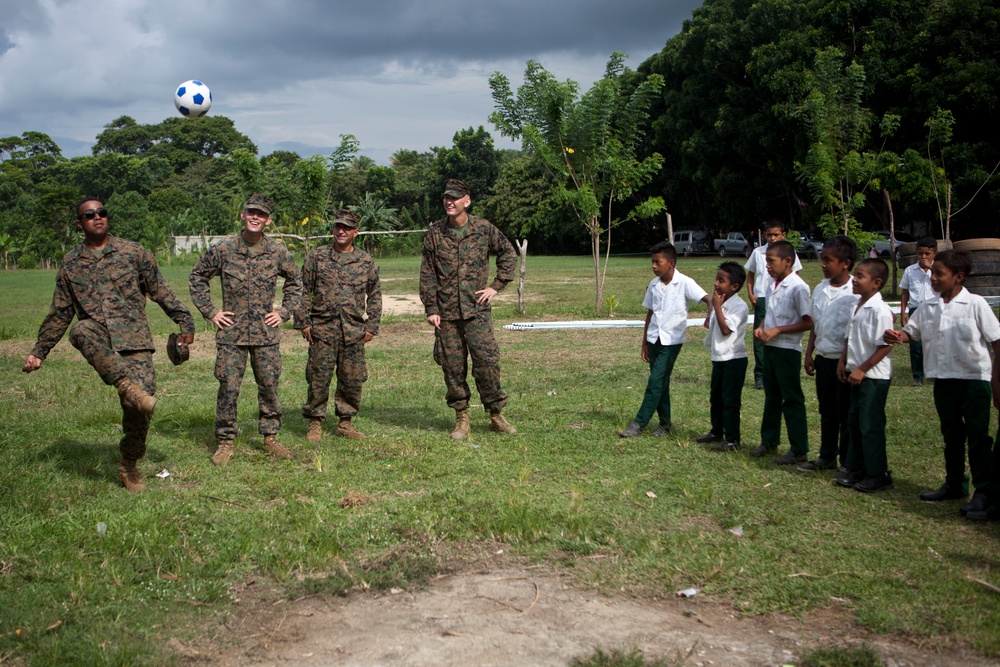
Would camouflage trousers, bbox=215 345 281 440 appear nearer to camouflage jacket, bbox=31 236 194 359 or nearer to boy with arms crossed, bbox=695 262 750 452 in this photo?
camouflage jacket, bbox=31 236 194 359

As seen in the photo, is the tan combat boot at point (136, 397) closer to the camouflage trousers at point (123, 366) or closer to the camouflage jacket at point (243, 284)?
the camouflage trousers at point (123, 366)

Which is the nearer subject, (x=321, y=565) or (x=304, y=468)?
(x=321, y=565)

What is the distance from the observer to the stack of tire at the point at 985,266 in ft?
56.4

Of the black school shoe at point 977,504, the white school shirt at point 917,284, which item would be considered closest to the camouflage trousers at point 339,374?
the black school shoe at point 977,504

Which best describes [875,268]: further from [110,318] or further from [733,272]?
[110,318]

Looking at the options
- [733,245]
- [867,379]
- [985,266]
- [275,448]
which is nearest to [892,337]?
[867,379]

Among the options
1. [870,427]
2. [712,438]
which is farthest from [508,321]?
[870,427]

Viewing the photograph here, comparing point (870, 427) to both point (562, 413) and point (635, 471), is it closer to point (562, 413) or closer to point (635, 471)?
point (635, 471)

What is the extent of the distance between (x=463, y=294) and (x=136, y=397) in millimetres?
2958

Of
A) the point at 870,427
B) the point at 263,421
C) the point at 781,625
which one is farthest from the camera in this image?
the point at 263,421

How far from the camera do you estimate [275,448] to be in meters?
7.42

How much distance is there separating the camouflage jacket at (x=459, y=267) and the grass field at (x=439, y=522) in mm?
1198

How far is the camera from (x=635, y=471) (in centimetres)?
699

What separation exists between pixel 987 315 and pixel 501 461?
3.65m
